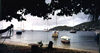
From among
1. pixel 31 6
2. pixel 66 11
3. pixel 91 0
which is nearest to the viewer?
pixel 91 0

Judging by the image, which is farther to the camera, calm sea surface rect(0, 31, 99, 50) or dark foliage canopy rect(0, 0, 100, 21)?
calm sea surface rect(0, 31, 99, 50)

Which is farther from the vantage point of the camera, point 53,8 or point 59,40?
point 59,40

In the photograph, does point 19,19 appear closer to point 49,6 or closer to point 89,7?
point 49,6

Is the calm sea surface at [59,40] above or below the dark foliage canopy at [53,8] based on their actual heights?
below

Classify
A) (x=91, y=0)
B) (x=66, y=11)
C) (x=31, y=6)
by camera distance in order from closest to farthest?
(x=91, y=0) < (x=31, y=6) < (x=66, y=11)

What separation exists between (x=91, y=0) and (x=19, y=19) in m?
2.97

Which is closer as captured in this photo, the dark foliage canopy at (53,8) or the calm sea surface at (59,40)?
the dark foliage canopy at (53,8)

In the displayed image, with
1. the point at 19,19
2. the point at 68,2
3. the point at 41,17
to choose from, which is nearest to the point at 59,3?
the point at 68,2

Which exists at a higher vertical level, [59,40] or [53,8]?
[53,8]

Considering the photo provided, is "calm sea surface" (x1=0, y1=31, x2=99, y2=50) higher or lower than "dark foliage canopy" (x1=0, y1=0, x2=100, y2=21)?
lower

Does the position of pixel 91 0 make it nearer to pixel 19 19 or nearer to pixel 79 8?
pixel 79 8

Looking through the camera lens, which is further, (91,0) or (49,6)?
(49,6)

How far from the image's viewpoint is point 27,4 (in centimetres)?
740

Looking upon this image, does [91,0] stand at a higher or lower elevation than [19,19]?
higher
